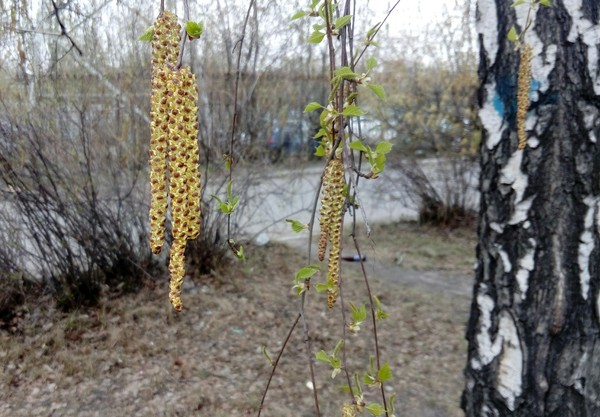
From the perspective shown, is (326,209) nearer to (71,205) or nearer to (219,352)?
(219,352)

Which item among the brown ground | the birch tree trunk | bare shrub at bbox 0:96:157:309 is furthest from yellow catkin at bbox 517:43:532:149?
bare shrub at bbox 0:96:157:309

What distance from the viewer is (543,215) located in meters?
1.73

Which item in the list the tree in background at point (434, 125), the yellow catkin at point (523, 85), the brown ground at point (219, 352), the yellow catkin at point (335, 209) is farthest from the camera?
the tree in background at point (434, 125)

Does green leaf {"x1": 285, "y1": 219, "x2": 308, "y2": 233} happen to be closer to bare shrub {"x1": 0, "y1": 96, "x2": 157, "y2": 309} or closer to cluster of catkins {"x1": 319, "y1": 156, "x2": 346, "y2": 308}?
cluster of catkins {"x1": 319, "y1": 156, "x2": 346, "y2": 308}

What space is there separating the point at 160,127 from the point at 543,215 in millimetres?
1407

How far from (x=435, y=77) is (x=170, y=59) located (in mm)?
6422

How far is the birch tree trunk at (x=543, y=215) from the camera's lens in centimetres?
167

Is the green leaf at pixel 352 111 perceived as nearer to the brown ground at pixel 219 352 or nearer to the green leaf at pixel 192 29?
the green leaf at pixel 192 29

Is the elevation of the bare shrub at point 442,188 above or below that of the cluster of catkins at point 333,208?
below

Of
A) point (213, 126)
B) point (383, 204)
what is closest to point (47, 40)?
point (213, 126)

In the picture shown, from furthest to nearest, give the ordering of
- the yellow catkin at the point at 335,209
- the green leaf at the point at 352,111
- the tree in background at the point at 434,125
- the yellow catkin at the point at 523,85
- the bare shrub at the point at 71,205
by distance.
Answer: the tree in background at the point at 434,125 < the bare shrub at the point at 71,205 < the yellow catkin at the point at 523,85 < the yellow catkin at the point at 335,209 < the green leaf at the point at 352,111

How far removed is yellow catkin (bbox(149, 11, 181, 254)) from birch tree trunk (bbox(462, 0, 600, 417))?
1.32 metres

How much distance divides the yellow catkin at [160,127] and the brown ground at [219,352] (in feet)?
7.52

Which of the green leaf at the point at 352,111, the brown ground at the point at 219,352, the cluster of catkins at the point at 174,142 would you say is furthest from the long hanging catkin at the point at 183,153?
the brown ground at the point at 219,352
